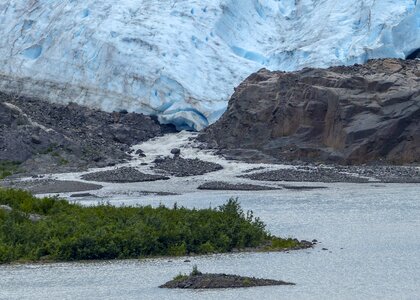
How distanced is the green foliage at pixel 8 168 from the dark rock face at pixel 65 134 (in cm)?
26

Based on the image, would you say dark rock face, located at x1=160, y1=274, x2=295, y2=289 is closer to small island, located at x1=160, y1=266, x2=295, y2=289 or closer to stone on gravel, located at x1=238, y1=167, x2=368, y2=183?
small island, located at x1=160, y1=266, x2=295, y2=289

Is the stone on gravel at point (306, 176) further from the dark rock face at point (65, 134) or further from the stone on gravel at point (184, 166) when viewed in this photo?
the dark rock face at point (65, 134)

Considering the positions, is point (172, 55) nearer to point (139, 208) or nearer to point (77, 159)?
point (77, 159)

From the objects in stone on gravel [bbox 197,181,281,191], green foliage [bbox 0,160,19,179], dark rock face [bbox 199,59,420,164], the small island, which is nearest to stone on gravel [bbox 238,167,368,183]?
dark rock face [bbox 199,59,420,164]

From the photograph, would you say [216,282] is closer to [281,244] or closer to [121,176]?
[281,244]

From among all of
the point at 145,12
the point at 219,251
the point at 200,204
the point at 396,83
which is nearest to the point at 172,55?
the point at 145,12

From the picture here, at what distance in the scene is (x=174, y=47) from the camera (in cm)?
4512

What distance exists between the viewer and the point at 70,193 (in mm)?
32438

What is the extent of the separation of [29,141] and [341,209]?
595 inches

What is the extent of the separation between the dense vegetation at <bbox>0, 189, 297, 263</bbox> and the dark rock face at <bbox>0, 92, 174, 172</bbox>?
1702cm

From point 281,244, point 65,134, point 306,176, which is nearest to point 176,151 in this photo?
point 65,134

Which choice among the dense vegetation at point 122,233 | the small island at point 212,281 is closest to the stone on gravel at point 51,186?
the dense vegetation at point 122,233

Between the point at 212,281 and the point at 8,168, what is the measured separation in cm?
2237

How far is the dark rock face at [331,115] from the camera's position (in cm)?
3856
